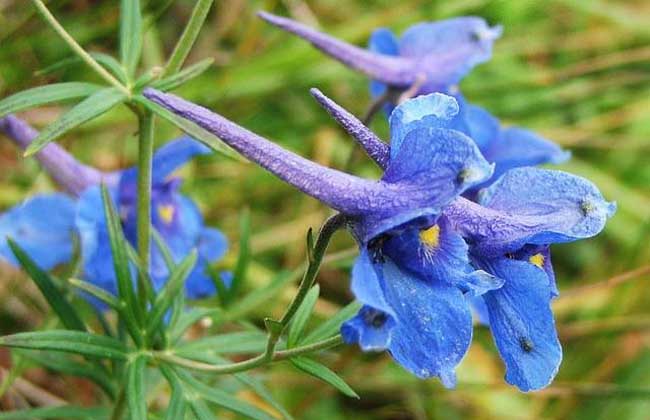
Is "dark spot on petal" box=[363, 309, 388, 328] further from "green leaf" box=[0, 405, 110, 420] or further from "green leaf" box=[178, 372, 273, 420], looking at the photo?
"green leaf" box=[0, 405, 110, 420]

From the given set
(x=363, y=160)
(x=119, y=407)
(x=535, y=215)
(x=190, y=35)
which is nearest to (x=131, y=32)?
(x=190, y=35)

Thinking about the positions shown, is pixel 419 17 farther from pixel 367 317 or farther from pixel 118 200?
pixel 367 317

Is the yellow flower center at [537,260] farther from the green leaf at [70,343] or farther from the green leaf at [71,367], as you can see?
the green leaf at [71,367]

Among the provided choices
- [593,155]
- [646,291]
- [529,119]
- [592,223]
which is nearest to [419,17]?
[529,119]

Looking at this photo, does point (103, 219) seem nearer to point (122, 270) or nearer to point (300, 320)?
point (122, 270)

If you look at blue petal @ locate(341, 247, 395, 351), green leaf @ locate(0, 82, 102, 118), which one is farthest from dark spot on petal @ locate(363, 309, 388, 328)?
green leaf @ locate(0, 82, 102, 118)

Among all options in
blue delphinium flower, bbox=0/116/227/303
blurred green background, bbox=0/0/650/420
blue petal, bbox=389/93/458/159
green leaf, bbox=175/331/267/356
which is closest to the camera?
blue petal, bbox=389/93/458/159
